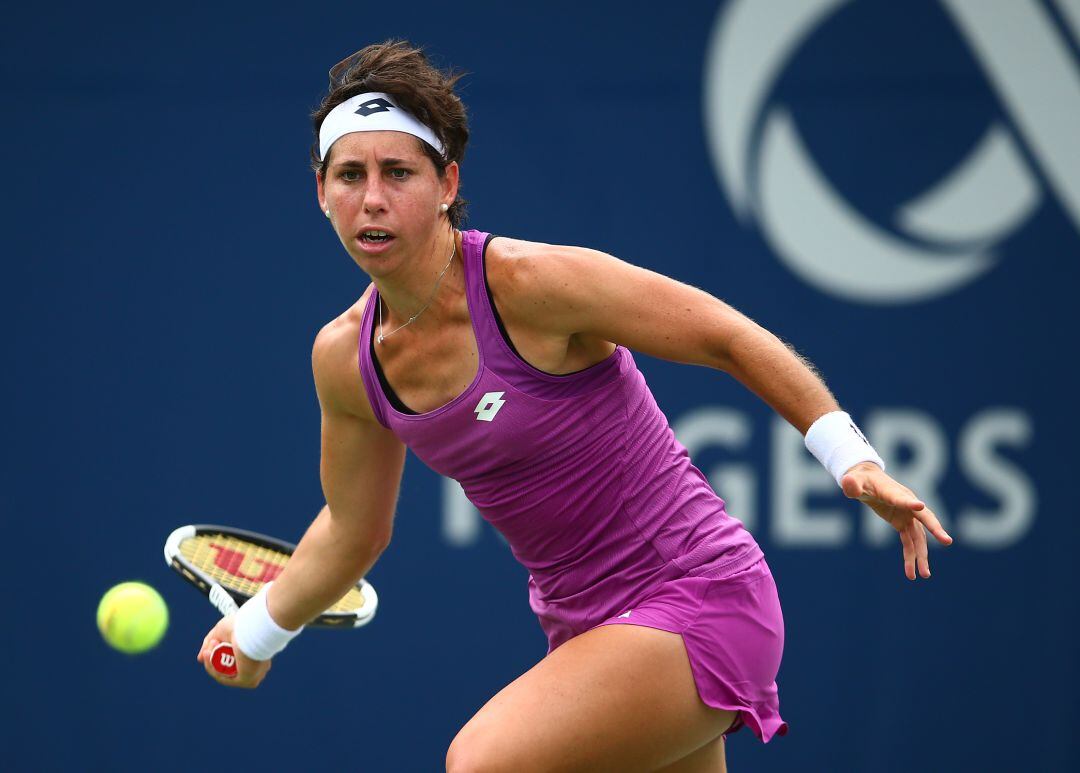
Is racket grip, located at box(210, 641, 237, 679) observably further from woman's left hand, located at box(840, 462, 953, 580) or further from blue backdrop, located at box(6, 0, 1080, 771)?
blue backdrop, located at box(6, 0, 1080, 771)

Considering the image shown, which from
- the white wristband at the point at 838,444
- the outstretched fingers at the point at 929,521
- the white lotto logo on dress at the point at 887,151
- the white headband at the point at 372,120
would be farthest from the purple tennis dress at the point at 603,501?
the white lotto logo on dress at the point at 887,151

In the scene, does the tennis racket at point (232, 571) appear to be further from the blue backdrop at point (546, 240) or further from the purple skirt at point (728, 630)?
the blue backdrop at point (546, 240)

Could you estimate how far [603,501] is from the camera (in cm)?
286

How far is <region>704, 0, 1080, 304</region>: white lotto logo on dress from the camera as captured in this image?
4.94 meters

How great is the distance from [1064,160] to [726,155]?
115cm

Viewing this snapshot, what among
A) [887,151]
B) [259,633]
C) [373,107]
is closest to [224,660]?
[259,633]

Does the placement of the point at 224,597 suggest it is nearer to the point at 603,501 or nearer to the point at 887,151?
the point at 603,501

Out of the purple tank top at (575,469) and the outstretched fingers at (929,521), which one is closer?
the outstretched fingers at (929,521)

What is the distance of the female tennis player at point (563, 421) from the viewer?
2635mm

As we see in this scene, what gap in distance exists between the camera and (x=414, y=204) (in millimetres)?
2783

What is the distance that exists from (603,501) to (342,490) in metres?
0.61

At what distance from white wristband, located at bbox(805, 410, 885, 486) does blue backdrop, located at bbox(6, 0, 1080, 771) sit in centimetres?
237

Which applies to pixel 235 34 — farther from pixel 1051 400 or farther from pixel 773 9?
pixel 1051 400

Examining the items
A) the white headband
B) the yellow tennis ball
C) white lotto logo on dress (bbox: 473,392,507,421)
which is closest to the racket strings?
the yellow tennis ball
